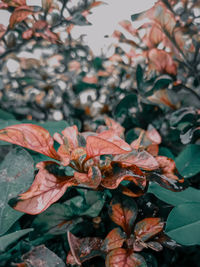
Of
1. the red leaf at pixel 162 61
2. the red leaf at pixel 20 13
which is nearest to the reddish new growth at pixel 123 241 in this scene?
the red leaf at pixel 162 61

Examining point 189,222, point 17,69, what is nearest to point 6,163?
point 189,222

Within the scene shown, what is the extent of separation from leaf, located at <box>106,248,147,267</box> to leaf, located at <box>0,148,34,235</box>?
6.0 inches

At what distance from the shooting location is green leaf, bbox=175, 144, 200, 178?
1.45 feet

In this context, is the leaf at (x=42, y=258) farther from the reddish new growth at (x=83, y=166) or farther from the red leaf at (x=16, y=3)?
the red leaf at (x=16, y=3)

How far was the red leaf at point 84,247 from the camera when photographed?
309 mm

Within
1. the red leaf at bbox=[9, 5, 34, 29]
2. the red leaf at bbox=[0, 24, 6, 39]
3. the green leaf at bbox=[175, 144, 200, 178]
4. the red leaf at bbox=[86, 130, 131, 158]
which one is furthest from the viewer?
the red leaf at bbox=[0, 24, 6, 39]

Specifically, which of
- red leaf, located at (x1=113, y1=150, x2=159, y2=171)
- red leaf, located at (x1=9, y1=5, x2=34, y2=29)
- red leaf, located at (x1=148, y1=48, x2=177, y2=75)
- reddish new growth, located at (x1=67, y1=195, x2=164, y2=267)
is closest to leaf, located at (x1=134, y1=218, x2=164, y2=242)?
reddish new growth, located at (x1=67, y1=195, x2=164, y2=267)

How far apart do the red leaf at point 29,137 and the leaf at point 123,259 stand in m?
0.18

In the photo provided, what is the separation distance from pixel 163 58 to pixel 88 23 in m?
0.30

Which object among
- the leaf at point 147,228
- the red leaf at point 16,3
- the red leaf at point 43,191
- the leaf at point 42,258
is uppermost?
the red leaf at point 16,3

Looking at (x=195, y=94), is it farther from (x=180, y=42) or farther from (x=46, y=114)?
(x=46, y=114)

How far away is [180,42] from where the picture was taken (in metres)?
0.55

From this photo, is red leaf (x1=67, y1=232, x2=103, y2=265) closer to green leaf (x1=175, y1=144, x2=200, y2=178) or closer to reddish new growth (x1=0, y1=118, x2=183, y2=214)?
reddish new growth (x1=0, y1=118, x2=183, y2=214)

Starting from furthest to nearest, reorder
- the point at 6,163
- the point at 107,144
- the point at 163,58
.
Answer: the point at 163,58 → the point at 6,163 → the point at 107,144
